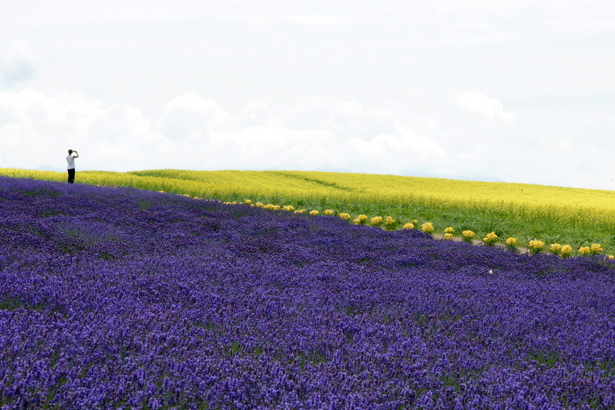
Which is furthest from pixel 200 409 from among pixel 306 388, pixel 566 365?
pixel 566 365

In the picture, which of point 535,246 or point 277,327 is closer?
point 277,327

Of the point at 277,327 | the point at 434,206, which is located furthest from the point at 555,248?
the point at 434,206

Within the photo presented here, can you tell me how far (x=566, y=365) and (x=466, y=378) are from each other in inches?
40.9

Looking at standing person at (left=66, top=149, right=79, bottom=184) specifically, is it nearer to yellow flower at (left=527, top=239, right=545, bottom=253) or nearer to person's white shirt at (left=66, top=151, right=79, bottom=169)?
person's white shirt at (left=66, top=151, right=79, bottom=169)

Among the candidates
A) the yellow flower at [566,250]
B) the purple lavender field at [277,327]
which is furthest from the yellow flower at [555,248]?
the purple lavender field at [277,327]

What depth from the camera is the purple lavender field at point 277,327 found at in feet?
11.5

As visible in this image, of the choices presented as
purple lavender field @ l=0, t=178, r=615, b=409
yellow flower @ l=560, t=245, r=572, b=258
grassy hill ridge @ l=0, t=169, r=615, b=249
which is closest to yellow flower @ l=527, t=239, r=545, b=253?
yellow flower @ l=560, t=245, r=572, b=258

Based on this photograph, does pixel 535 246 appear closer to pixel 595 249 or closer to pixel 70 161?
pixel 595 249

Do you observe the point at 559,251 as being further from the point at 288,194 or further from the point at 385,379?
the point at 288,194

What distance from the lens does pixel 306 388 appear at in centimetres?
358

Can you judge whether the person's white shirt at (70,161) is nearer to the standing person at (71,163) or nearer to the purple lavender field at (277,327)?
the standing person at (71,163)

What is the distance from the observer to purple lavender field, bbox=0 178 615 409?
3.51 meters

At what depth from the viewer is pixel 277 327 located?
467 centimetres

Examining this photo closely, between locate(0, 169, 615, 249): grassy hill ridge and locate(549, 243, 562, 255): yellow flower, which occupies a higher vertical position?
locate(0, 169, 615, 249): grassy hill ridge
